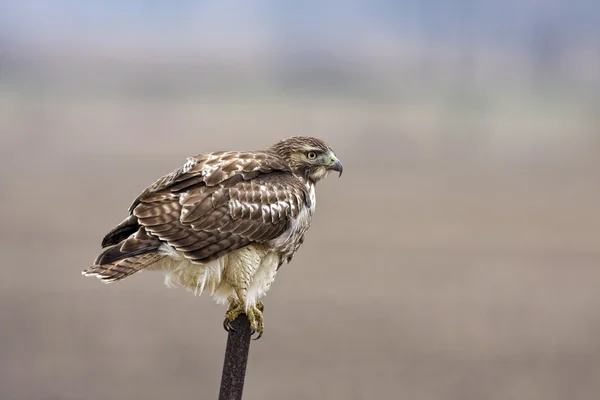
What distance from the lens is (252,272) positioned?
653 cm

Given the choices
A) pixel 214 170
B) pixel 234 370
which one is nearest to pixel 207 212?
pixel 214 170

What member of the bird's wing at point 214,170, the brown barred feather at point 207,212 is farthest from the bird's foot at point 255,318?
the bird's wing at point 214,170

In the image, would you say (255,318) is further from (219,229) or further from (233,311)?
(219,229)

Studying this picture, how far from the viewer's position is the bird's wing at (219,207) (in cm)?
612

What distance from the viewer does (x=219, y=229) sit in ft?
20.7

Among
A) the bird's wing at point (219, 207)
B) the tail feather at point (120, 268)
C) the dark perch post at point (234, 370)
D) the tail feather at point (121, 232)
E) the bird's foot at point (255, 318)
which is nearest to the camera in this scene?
the dark perch post at point (234, 370)

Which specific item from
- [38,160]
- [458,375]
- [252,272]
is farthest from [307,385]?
[38,160]

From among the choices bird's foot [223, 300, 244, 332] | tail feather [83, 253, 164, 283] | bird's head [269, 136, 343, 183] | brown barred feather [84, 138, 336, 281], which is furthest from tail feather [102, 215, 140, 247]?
bird's head [269, 136, 343, 183]

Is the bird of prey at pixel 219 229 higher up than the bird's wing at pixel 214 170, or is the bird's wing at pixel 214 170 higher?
the bird's wing at pixel 214 170

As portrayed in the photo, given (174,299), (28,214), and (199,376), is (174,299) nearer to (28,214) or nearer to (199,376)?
(199,376)

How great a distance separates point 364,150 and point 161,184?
98.8ft

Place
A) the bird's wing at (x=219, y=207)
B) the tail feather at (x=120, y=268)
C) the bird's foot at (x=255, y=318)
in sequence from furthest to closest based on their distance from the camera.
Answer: the bird's foot at (x=255, y=318) < the bird's wing at (x=219, y=207) < the tail feather at (x=120, y=268)

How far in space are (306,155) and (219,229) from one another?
1213 millimetres

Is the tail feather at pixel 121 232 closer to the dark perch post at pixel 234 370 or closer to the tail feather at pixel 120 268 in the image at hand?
the tail feather at pixel 120 268
